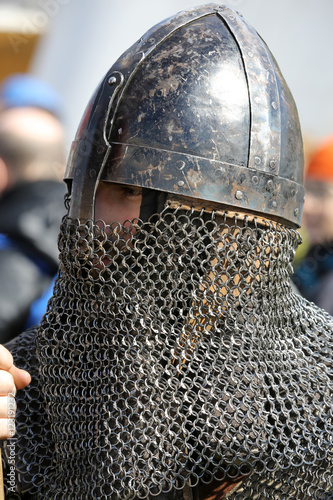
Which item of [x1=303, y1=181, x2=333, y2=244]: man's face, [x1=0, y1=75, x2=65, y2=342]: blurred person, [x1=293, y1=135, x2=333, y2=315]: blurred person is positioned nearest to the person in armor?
[x1=0, y1=75, x2=65, y2=342]: blurred person

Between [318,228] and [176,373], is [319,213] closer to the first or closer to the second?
[318,228]

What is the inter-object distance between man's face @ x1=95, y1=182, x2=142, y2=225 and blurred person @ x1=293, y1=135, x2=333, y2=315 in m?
3.29

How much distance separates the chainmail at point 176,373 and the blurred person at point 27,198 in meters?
1.49

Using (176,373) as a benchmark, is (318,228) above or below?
above

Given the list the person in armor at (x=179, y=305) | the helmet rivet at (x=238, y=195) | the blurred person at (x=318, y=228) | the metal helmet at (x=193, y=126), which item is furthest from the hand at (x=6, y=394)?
the blurred person at (x=318, y=228)

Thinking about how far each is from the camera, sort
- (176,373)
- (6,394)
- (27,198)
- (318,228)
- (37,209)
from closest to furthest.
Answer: (6,394) → (176,373) → (37,209) → (27,198) → (318,228)

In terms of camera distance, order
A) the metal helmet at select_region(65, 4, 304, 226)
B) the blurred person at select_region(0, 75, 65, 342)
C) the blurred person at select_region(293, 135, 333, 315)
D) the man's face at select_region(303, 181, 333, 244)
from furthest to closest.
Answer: the man's face at select_region(303, 181, 333, 244), the blurred person at select_region(293, 135, 333, 315), the blurred person at select_region(0, 75, 65, 342), the metal helmet at select_region(65, 4, 304, 226)

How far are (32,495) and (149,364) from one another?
647 millimetres

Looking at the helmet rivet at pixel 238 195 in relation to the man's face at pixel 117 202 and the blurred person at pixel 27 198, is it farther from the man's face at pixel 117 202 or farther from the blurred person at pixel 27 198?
the blurred person at pixel 27 198

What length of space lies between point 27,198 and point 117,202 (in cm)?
229

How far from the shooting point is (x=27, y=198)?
4.18m

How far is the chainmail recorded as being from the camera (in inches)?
74.0

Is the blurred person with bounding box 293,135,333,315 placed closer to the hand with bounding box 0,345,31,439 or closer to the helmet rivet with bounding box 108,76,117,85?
the helmet rivet with bounding box 108,76,117,85

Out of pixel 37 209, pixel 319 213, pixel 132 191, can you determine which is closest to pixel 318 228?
pixel 319 213
